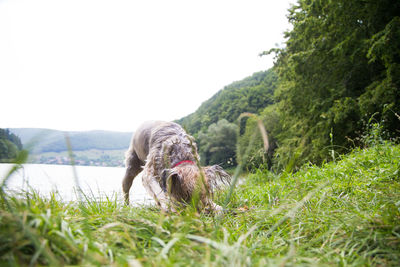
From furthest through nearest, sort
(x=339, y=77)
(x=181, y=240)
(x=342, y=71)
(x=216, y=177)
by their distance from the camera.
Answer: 1. (x=339, y=77)
2. (x=342, y=71)
3. (x=216, y=177)
4. (x=181, y=240)

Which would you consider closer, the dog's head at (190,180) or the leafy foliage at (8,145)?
the leafy foliage at (8,145)

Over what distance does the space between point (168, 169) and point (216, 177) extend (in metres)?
1.13

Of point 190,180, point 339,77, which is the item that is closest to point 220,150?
point 190,180

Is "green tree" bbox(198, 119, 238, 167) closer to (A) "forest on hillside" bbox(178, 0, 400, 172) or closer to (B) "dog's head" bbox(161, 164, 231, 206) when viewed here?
(A) "forest on hillside" bbox(178, 0, 400, 172)

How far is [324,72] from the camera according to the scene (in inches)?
520

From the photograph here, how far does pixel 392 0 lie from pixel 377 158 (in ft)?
29.6

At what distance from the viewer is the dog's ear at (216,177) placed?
341 centimetres

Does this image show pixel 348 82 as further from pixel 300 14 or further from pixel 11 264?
pixel 11 264

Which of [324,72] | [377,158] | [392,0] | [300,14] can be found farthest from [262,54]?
[377,158]

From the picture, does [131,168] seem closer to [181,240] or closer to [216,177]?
[216,177]

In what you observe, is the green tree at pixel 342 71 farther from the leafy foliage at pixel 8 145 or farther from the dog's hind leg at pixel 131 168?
the leafy foliage at pixel 8 145

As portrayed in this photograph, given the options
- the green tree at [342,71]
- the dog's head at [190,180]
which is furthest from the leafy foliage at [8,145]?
the green tree at [342,71]

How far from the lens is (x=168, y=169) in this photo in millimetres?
2547

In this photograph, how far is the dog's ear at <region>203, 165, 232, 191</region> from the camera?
3412 millimetres
